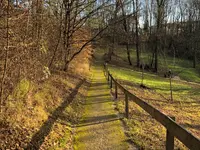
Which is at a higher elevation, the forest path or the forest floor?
the forest floor

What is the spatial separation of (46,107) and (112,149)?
328 centimetres

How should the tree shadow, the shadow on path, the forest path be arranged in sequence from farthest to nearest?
the shadow on path, the forest path, the tree shadow

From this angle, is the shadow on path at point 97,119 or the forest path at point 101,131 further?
the shadow on path at point 97,119

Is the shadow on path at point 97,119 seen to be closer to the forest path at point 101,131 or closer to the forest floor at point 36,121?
the forest path at point 101,131

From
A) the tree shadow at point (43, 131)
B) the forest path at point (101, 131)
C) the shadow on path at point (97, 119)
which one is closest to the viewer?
the tree shadow at point (43, 131)

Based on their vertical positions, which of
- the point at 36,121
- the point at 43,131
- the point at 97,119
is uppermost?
the point at 36,121

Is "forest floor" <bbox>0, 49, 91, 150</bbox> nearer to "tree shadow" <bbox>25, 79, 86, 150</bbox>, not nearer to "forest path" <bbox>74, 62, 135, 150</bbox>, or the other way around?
"tree shadow" <bbox>25, 79, 86, 150</bbox>

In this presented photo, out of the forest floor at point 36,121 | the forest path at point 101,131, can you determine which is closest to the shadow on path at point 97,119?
the forest path at point 101,131

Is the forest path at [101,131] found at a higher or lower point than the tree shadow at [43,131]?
lower

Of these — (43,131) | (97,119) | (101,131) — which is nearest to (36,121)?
(43,131)

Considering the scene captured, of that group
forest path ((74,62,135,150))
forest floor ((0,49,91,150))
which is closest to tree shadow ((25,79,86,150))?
forest floor ((0,49,91,150))

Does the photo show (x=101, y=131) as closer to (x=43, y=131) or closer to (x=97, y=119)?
(x=97, y=119)

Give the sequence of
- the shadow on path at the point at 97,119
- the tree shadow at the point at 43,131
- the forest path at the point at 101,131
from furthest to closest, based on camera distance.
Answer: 1. the shadow on path at the point at 97,119
2. the forest path at the point at 101,131
3. the tree shadow at the point at 43,131

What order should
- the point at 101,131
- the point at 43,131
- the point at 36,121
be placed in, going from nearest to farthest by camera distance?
the point at 43,131, the point at 36,121, the point at 101,131
